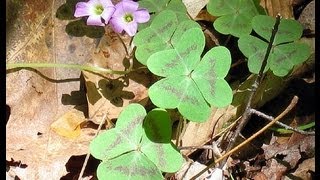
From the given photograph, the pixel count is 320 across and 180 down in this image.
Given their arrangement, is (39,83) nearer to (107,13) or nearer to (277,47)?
(107,13)

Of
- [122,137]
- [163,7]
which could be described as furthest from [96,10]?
[122,137]

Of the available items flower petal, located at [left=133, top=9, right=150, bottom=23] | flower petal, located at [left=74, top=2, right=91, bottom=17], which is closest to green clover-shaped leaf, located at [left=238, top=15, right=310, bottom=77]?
flower petal, located at [left=133, top=9, right=150, bottom=23]

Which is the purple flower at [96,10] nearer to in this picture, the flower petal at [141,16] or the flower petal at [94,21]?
the flower petal at [94,21]

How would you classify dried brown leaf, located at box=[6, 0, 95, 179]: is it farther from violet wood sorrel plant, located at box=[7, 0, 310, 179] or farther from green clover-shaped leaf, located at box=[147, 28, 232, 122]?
green clover-shaped leaf, located at box=[147, 28, 232, 122]

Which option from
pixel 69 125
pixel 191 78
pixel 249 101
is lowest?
pixel 69 125
